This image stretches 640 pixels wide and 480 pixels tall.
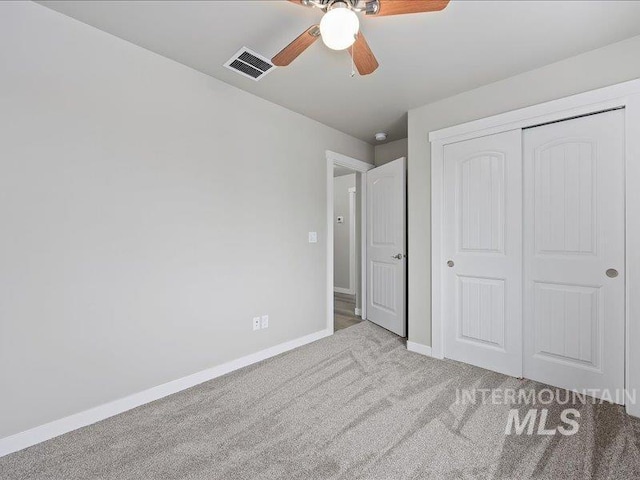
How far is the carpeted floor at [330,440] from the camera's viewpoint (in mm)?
1463

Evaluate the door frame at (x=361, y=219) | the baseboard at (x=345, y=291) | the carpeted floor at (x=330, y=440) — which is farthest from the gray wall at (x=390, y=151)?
the carpeted floor at (x=330, y=440)

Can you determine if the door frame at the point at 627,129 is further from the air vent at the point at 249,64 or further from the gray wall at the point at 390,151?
the air vent at the point at 249,64

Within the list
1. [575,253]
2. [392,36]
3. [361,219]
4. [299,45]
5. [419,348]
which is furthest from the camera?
[361,219]

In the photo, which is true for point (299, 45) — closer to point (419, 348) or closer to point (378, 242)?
point (378, 242)

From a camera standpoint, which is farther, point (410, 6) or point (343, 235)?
point (343, 235)

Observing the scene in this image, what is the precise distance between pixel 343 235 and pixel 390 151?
7.54 feet

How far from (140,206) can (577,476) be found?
2.86m

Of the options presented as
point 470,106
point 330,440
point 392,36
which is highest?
point 392,36

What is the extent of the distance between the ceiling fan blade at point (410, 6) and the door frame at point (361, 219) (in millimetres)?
2101

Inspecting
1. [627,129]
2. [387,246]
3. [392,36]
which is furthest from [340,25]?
[387,246]

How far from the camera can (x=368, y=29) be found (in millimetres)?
1828

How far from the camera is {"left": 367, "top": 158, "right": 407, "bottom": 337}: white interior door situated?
3.40 meters

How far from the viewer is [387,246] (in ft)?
11.8

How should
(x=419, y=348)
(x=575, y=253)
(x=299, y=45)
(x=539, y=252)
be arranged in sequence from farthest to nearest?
1. (x=419, y=348)
2. (x=539, y=252)
3. (x=575, y=253)
4. (x=299, y=45)
